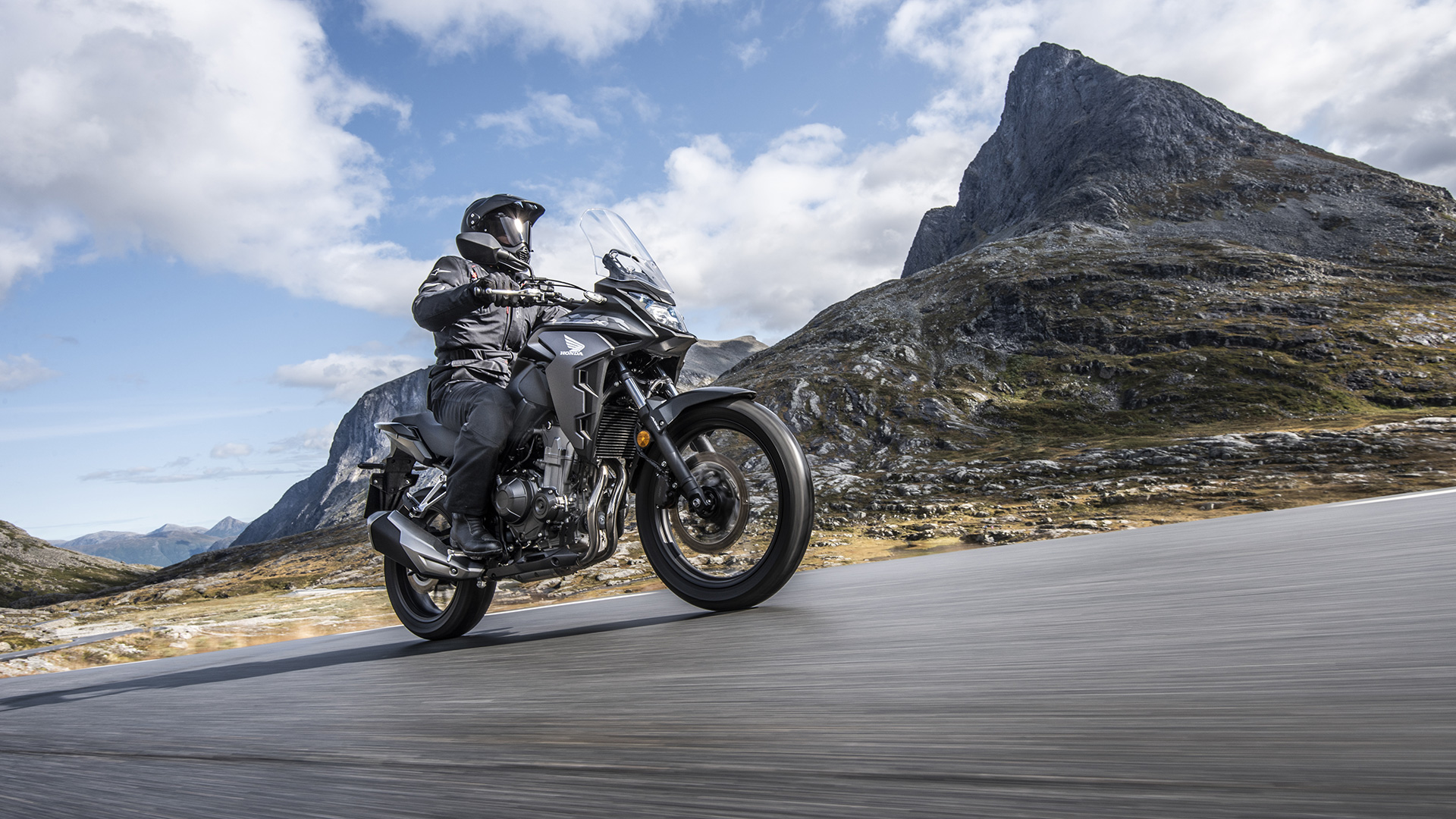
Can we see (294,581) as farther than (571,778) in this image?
Yes

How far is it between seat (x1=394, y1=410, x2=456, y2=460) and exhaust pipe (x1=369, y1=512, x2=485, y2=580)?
1.64ft

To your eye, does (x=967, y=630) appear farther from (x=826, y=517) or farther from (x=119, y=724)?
(x=826, y=517)

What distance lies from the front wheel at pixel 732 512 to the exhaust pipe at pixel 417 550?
1.18 metres

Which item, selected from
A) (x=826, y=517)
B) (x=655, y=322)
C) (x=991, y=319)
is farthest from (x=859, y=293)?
(x=655, y=322)

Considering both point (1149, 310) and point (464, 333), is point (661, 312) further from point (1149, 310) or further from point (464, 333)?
point (1149, 310)

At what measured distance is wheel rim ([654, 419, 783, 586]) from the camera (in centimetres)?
419

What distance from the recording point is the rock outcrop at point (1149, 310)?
73062 millimetres

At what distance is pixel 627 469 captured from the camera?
4.66 metres

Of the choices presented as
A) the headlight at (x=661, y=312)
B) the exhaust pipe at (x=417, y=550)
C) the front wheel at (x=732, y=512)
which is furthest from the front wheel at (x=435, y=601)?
the headlight at (x=661, y=312)

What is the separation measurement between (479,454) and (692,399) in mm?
1474

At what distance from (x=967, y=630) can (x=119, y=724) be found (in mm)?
3128

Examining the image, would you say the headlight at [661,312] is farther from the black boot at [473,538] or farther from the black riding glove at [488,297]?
the black boot at [473,538]

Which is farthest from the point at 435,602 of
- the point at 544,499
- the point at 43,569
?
the point at 43,569

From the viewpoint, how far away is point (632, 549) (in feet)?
78.1
